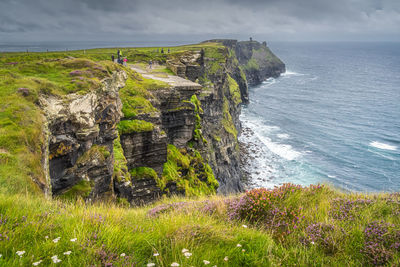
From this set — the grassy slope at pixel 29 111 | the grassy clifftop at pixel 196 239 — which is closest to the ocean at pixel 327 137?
the grassy clifftop at pixel 196 239

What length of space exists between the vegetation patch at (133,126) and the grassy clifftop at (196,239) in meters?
16.9

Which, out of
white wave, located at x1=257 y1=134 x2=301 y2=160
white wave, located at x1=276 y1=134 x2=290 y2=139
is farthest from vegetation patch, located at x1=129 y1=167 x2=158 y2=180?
white wave, located at x1=276 y1=134 x2=290 y2=139

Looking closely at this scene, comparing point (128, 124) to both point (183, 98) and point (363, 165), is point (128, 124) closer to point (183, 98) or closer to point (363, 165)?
point (183, 98)

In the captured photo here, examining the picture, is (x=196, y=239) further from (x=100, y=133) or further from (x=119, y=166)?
(x=119, y=166)

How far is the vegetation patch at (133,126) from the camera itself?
22625mm

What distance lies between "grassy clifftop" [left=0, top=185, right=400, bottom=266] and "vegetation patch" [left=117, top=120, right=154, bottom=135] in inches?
664

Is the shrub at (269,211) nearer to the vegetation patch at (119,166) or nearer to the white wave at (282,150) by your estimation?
the vegetation patch at (119,166)

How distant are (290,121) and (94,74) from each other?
8633 cm

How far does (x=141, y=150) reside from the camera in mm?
24750

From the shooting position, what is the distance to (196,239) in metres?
5.02

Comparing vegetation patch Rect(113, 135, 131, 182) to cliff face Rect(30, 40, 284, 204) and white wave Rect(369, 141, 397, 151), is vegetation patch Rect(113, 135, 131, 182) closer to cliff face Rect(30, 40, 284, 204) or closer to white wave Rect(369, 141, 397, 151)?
cliff face Rect(30, 40, 284, 204)

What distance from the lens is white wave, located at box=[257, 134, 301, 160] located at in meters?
68.7

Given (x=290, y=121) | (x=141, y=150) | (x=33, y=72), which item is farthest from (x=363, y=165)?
(x=33, y=72)

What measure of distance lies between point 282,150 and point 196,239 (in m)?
72.5
